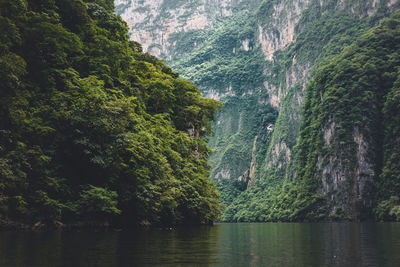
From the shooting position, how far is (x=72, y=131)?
24.6 metres

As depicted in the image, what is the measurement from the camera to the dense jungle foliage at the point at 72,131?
72.3 feet

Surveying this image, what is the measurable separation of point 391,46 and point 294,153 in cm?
6110

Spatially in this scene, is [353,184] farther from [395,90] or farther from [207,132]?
[207,132]

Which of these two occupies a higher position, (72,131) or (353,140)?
(353,140)

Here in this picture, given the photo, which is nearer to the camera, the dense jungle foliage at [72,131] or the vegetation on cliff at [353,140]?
the dense jungle foliage at [72,131]

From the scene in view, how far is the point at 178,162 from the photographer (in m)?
35.6

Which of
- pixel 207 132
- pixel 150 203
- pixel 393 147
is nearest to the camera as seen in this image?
pixel 150 203

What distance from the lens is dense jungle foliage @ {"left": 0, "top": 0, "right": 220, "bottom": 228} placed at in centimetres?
2203

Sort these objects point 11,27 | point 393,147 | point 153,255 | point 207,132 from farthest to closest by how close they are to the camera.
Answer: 1. point 393,147
2. point 207,132
3. point 11,27
4. point 153,255

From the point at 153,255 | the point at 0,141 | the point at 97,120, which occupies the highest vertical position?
the point at 97,120

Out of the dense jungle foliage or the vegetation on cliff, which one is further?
the vegetation on cliff

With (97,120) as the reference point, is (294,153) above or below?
above

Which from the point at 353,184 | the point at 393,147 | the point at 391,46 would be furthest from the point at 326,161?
the point at 391,46

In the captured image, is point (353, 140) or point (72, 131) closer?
point (72, 131)
